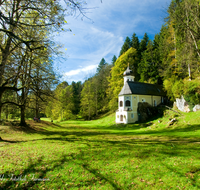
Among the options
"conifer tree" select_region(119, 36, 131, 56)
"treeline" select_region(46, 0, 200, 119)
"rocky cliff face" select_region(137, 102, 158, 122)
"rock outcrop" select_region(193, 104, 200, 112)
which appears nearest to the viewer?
"treeline" select_region(46, 0, 200, 119)

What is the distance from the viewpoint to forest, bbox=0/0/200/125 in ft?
24.0

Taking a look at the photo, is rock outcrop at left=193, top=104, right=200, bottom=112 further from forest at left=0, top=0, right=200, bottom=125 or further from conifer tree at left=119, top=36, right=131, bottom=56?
conifer tree at left=119, top=36, right=131, bottom=56

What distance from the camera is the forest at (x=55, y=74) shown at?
731 cm

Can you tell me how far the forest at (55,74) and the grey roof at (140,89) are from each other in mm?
2120

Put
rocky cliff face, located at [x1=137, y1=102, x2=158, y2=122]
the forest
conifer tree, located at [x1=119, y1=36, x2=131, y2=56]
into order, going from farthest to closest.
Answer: conifer tree, located at [x1=119, y1=36, x2=131, y2=56]
rocky cliff face, located at [x1=137, y1=102, x2=158, y2=122]
the forest

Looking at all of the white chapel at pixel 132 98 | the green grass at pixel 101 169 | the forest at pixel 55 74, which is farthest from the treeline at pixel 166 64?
the green grass at pixel 101 169

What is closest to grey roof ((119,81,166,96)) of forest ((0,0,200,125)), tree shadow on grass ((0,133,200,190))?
forest ((0,0,200,125))

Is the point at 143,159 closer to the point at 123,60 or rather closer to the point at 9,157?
the point at 9,157

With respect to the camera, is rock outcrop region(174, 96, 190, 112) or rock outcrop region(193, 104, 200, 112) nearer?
rock outcrop region(193, 104, 200, 112)

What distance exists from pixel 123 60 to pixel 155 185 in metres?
34.4

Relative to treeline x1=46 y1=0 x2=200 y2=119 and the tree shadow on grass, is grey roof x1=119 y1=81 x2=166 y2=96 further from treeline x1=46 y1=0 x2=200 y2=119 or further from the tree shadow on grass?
the tree shadow on grass

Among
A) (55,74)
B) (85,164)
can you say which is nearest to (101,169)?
(85,164)

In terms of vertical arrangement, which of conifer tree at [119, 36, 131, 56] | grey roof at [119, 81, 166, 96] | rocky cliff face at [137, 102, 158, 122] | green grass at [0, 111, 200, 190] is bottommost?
green grass at [0, 111, 200, 190]

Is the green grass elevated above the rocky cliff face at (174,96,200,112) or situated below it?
below
